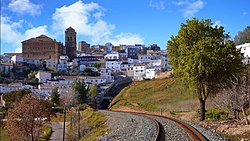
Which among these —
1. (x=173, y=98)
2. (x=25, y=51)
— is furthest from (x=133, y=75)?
(x=173, y=98)

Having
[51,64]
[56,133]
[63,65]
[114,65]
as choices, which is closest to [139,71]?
[114,65]

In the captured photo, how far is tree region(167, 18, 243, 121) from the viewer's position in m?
26.7

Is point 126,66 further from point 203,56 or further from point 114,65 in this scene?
point 203,56

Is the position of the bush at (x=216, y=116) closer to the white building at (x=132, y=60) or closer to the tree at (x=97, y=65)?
the tree at (x=97, y=65)

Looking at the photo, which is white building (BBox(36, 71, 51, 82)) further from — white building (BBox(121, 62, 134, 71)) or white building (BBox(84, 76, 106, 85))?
white building (BBox(121, 62, 134, 71))

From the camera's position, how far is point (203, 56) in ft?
87.4

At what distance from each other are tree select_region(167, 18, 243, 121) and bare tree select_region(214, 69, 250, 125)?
1.50 m

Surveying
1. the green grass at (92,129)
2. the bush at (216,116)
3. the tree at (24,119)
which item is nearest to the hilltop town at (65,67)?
the green grass at (92,129)

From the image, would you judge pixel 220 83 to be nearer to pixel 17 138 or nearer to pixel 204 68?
pixel 204 68

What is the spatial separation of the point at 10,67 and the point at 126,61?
48141mm

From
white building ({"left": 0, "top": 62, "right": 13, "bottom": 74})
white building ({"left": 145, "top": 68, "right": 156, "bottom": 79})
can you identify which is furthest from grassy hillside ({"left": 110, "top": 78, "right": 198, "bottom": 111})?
white building ({"left": 0, "top": 62, "right": 13, "bottom": 74})

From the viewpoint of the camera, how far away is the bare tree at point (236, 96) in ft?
78.3

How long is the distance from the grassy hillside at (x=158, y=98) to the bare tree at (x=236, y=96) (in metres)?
14.7

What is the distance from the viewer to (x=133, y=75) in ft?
416
